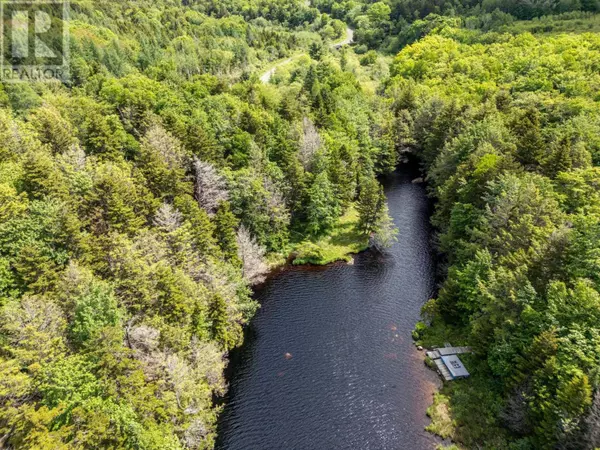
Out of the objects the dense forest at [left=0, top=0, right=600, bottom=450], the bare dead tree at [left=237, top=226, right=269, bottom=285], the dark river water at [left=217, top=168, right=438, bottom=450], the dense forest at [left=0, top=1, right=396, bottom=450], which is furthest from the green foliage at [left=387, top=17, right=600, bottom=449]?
the bare dead tree at [left=237, top=226, right=269, bottom=285]

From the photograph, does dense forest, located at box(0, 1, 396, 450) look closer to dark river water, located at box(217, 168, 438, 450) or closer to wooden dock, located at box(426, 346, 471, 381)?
dark river water, located at box(217, 168, 438, 450)

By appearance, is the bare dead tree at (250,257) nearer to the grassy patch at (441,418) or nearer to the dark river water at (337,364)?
the dark river water at (337,364)

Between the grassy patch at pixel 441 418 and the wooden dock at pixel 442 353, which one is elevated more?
the wooden dock at pixel 442 353

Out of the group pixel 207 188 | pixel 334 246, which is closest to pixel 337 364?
pixel 334 246

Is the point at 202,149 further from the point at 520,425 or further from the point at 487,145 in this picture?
the point at 520,425

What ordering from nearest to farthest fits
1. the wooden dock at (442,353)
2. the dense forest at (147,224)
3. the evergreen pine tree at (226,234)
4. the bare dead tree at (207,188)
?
the dense forest at (147,224)
the wooden dock at (442,353)
the evergreen pine tree at (226,234)
the bare dead tree at (207,188)

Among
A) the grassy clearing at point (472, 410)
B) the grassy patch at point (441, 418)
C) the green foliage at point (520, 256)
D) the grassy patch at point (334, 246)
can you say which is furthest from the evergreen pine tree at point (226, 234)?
the grassy clearing at point (472, 410)

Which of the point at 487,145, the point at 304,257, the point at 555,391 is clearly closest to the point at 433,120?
the point at 487,145

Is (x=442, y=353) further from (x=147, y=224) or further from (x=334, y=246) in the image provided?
(x=147, y=224)
